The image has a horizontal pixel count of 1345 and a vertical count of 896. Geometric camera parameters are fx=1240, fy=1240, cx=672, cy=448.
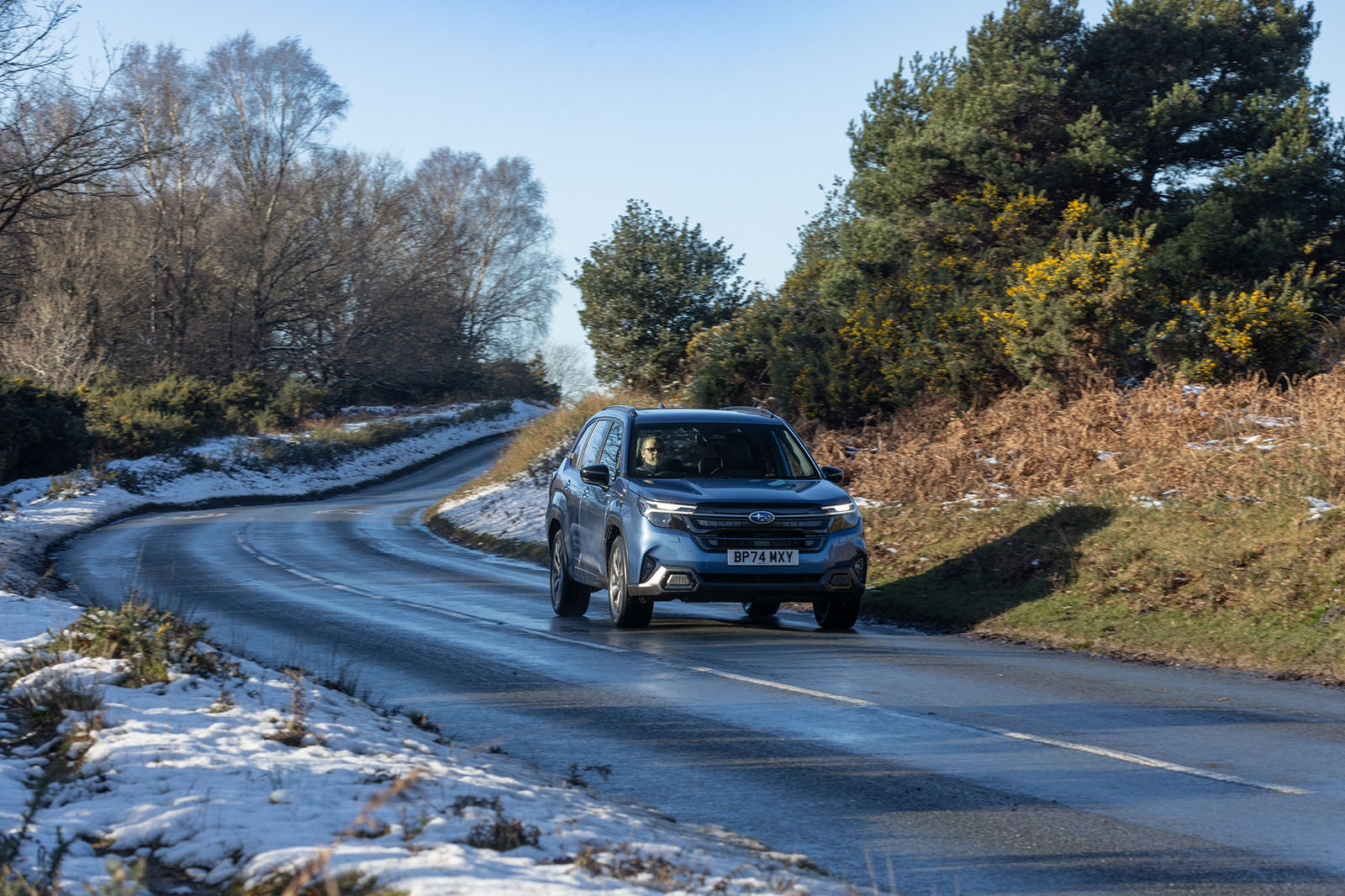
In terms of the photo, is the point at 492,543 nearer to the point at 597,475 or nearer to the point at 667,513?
the point at 597,475

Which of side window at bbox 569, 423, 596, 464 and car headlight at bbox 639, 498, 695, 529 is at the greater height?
side window at bbox 569, 423, 596, 464

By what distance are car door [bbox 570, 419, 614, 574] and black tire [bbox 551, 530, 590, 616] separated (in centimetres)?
30

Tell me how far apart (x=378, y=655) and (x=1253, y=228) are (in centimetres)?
1666

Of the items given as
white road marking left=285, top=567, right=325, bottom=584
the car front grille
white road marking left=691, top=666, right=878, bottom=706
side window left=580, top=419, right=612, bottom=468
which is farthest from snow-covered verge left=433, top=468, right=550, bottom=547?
white road marking left=691, top=666, right=878, bottom=706

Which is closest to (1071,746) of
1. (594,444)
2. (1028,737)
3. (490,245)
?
(1028,737)

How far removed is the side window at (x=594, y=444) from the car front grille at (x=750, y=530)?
2.51 m

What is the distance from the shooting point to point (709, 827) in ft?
16.8

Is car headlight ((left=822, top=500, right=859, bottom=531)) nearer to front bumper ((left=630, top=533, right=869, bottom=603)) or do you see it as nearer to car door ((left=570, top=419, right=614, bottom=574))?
front bumper ((left=630, top=533, right=869, bottom=603))

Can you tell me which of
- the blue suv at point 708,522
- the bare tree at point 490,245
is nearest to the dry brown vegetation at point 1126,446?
the blue suv at point 708,522

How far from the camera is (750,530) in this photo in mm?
11008

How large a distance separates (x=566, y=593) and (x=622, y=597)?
179 cm

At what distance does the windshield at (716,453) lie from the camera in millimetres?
12148

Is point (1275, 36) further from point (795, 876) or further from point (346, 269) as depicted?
point (346, 269)

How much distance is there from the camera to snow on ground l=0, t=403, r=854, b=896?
12.8 feet
